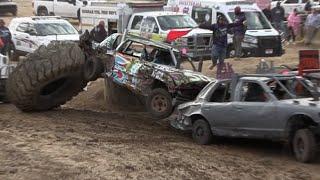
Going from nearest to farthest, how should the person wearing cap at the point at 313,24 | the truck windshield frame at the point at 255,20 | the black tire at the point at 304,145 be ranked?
the black tire at the point at 304,145 < the truck windshield frame at the point at 255,20 < the person wearing cap at the point at 313,24

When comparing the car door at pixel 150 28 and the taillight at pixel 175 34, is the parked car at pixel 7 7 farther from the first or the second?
the taillight at pixel 175 34

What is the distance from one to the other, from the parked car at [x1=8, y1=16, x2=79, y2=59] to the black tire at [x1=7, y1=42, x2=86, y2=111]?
8896 millimetres

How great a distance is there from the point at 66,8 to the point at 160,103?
1034 inches

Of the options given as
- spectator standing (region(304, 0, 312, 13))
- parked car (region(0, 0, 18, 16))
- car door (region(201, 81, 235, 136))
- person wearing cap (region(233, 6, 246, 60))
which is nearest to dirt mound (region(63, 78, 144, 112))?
person wearing cap (region(233, 6, 246, 60))

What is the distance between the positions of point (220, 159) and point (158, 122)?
14.5 feet

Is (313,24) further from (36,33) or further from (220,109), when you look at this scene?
(220,109)

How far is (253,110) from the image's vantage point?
993 centimetres

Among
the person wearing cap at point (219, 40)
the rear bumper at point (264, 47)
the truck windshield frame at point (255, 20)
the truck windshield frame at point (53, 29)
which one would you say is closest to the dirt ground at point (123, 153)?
the person wearing cap at point (219, 40)

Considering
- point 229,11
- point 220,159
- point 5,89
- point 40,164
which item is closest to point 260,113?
point 220,159

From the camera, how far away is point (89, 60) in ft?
48.3

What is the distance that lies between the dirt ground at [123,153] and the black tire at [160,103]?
335 millimetres

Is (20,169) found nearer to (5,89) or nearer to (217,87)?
(217,87)

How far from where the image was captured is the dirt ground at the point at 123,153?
8.30 meters

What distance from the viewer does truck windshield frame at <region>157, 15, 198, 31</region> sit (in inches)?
828
